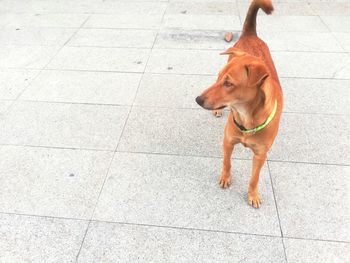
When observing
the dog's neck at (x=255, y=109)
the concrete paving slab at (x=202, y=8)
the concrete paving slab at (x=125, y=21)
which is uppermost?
the dog's neck at (x=255, y=109)

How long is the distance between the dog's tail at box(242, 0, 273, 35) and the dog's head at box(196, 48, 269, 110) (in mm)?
1125

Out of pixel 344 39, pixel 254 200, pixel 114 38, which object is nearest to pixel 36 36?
pixel 114 38

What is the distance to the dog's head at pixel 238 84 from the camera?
206cm

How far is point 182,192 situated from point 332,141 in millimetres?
1793

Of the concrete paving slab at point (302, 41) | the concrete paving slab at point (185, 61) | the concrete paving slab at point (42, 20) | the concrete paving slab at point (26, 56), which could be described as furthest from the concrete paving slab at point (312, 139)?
the concrete paving slab at point (42, 20)

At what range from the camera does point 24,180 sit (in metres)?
3.05

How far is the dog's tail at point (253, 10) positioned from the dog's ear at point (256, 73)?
128 cm

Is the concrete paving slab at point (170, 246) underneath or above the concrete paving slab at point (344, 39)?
above

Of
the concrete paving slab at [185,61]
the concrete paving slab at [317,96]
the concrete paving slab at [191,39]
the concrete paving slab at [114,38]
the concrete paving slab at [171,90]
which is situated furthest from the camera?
the concrete paving slab at [114,38]

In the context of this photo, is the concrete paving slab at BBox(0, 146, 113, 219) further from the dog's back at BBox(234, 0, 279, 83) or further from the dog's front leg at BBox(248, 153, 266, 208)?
the dog's back at BBox(234, 0, 279, 83)

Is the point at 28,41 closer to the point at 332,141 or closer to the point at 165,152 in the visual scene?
the point at 165,152

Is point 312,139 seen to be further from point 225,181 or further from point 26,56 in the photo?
point 26,56

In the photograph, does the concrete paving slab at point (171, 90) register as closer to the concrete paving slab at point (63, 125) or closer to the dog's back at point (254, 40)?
the concrete paving slab at point (63, 125)

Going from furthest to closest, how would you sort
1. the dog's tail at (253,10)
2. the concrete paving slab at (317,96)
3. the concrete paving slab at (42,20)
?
1. the concrete paving slab at (42,20)
2. the concrete paving slab at (317,96)
3. the dog's tail at (253,10)
